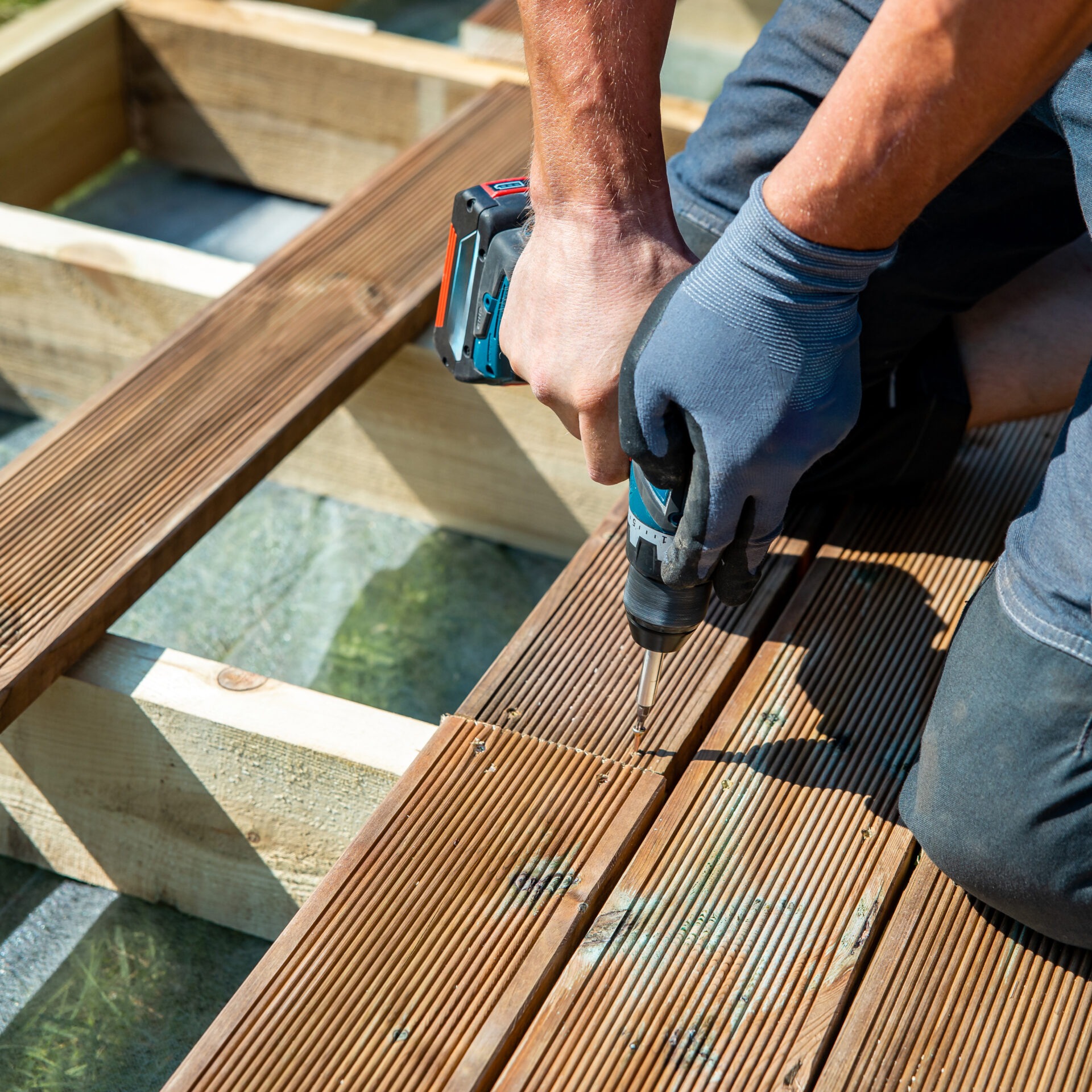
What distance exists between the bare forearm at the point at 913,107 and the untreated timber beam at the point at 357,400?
92cm

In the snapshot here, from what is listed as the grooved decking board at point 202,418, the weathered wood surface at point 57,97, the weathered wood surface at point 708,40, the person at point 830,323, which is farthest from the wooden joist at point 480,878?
the weathered wood surface at point 708,40

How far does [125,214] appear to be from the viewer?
2875mm

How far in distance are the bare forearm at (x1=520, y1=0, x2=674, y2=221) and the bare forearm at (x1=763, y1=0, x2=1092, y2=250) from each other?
0.24 metres

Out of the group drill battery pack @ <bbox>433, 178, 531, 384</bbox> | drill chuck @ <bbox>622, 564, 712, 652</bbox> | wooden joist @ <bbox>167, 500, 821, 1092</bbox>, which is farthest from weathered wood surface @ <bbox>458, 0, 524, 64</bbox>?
drill chuck @ <bbox>622, 564, 712, 652</bbox>

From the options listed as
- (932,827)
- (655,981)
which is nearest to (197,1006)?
(655,981)

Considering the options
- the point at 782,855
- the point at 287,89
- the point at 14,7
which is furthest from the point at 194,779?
the point at 14,7

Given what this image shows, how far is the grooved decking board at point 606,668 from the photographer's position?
1.35m

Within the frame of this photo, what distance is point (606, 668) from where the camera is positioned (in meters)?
1.43

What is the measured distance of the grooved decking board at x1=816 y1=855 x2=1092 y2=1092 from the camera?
1.05 m

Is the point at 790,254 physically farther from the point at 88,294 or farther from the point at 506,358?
the point at 88,294

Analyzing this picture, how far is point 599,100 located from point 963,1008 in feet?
3.26

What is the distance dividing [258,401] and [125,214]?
54.7 inches

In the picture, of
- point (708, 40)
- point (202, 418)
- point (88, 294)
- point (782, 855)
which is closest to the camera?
point (782, 855)

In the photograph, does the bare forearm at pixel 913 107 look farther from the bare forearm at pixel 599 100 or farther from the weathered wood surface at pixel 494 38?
the weathered wood surface at pixel 494 38
